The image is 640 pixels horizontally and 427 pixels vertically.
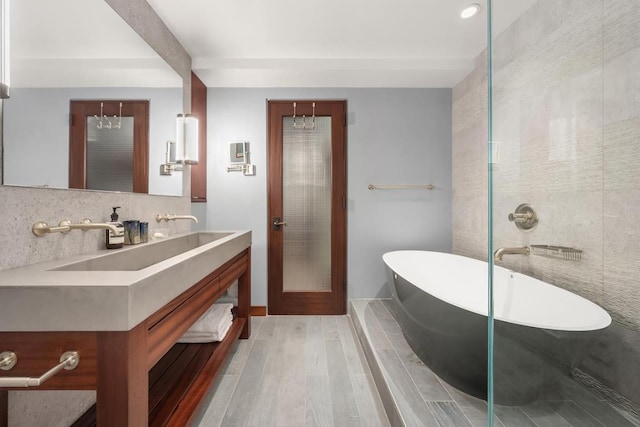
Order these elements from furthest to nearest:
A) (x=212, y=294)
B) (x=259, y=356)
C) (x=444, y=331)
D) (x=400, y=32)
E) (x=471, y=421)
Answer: (x=400, y=32), (x=259, y=356), (x=212, y=294), (x=444, y=331), (x=471, y=421)

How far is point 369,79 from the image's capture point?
267 centimetres

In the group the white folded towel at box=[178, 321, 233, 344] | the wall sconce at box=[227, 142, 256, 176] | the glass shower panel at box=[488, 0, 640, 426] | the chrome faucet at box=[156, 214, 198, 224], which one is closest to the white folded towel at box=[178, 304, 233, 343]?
the white folded towel at box=[178, 321, 233, 344]

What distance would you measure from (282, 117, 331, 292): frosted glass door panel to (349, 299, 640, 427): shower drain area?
0.58 m

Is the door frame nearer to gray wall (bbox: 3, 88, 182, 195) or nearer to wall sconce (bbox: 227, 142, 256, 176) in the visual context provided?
wall sconce (bbox: 227, 142, 256, 176)

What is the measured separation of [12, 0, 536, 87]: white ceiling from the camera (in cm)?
117

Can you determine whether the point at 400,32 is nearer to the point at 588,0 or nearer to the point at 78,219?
the point at 588,0

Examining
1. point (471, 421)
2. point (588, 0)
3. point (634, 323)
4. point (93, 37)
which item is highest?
point (93, 37)

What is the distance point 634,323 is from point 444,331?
767mm

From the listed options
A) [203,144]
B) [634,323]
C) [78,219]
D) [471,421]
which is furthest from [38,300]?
[203,144]

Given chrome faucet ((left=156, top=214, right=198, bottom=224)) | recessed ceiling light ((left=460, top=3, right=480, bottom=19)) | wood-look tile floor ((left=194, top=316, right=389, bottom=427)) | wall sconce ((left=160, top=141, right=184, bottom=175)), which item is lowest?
wood-look tile floor ((left=194, top=316, right=389, bottom=427))

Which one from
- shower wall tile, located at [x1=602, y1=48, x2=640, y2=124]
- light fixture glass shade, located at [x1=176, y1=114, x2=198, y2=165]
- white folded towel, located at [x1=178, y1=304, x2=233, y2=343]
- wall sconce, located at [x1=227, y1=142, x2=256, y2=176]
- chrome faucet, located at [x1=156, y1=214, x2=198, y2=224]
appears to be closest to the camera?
shower wall tile, located at [x1=602, y1=48, x2=640, y2=124]

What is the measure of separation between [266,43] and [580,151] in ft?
7.39

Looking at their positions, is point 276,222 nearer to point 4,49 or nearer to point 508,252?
point 4,49

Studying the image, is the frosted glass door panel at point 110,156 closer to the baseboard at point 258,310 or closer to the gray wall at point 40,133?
the gray wall at point 40,133
